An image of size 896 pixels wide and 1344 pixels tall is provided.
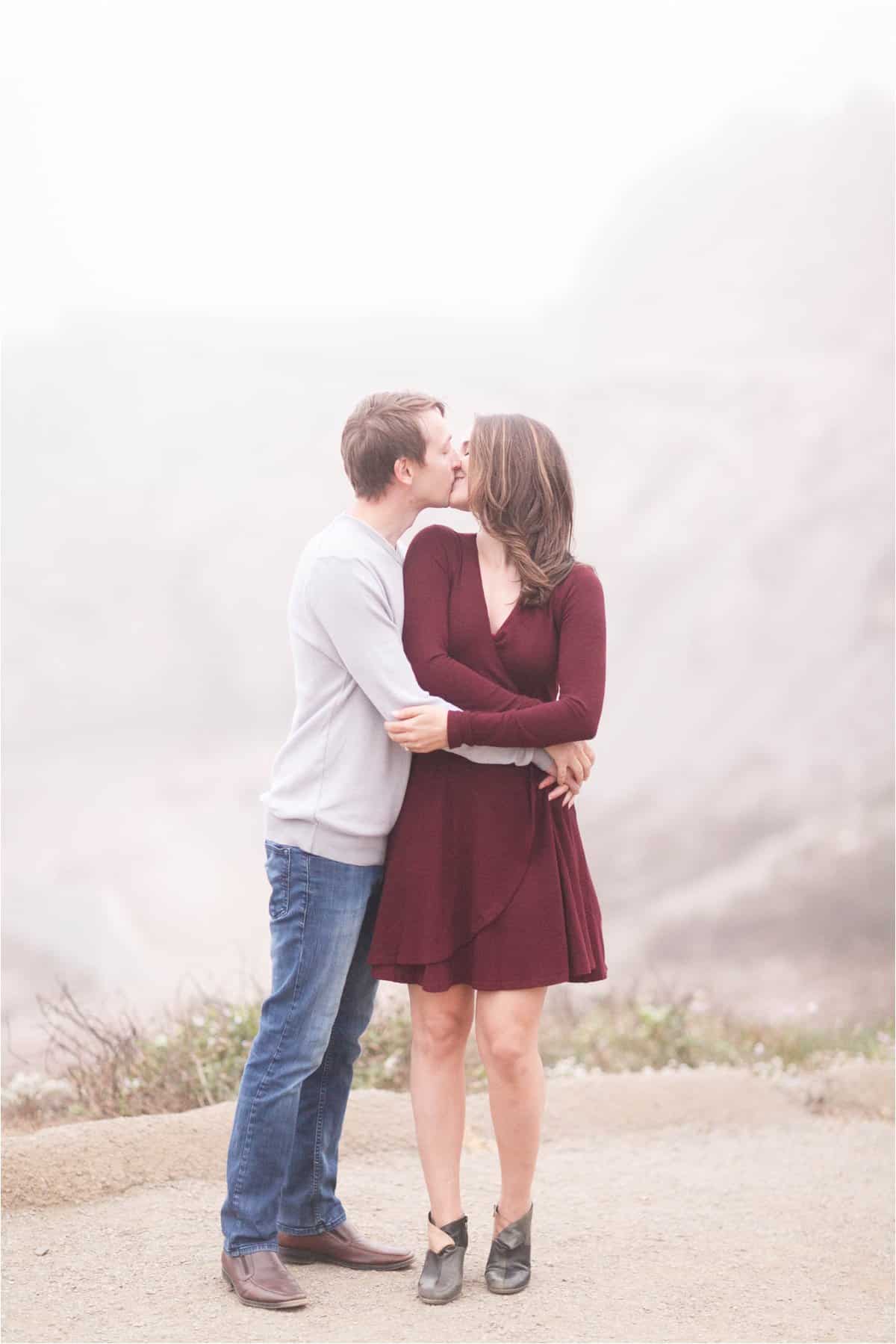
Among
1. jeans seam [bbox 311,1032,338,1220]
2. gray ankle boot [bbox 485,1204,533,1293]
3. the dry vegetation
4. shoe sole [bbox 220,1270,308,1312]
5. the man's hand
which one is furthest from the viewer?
the dry vegetation

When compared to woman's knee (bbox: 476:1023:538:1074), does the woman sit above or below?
above

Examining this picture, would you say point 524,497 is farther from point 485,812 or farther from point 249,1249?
point 249,1249

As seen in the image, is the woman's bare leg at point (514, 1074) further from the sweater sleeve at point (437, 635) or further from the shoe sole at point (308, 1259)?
the sweater sleeve at point (437, 635)

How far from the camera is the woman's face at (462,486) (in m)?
2.88

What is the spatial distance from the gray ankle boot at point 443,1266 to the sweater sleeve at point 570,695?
1.03 meters

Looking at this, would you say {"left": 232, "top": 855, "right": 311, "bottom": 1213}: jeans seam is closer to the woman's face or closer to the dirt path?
the dirt path

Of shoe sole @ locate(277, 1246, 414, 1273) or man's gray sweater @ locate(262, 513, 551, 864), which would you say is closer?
man's gray sweater @ locate(262, 513, 551, 864)

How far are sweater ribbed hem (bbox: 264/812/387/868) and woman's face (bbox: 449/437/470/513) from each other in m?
0.71

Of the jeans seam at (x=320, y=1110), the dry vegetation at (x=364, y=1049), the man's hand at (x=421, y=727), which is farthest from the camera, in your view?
the dry vegetation at (x=364, y=1049)

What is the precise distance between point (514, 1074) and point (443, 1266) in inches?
17.2

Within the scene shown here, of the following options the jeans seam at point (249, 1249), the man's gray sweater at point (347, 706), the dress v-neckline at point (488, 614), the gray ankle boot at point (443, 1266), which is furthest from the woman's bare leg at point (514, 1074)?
the dress v-neckline at point (488, 614)

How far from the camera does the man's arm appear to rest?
8.85 ft

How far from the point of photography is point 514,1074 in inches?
109

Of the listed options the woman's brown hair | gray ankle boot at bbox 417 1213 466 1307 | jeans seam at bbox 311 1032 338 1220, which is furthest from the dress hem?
the woman's brown hair
